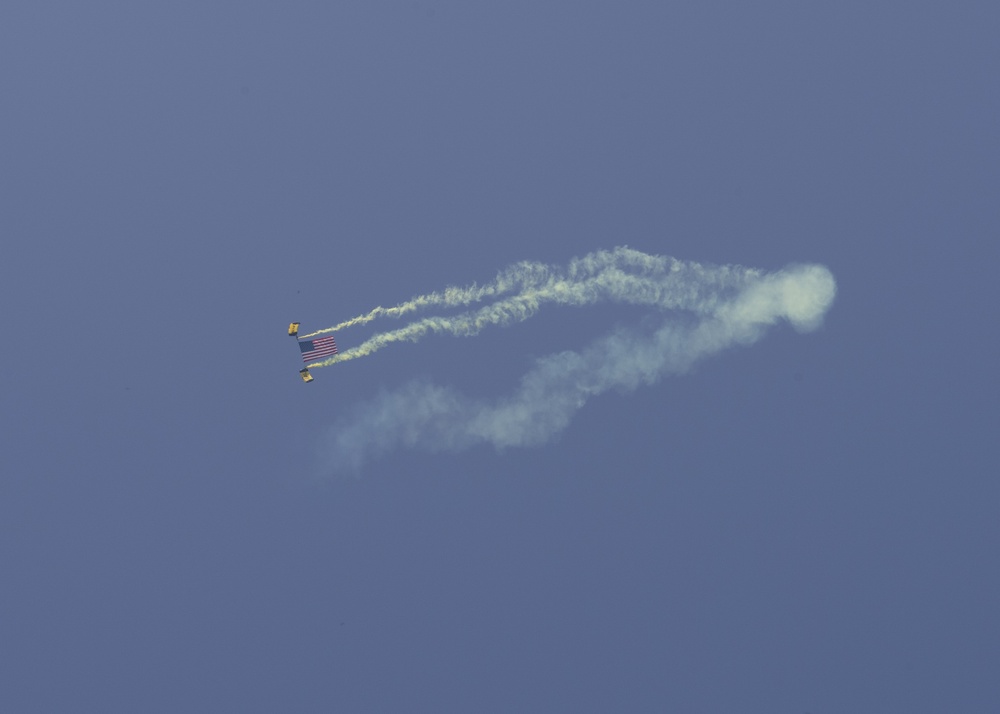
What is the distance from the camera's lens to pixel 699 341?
95188mm

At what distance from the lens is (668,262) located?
94.1 m

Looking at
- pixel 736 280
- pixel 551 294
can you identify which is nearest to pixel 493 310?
pixel 551 294

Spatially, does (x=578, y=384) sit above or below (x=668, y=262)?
below

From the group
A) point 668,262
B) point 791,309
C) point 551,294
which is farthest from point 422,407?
point 791,309

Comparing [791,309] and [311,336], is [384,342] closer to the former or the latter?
[311,336]

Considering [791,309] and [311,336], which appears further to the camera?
[791,309]

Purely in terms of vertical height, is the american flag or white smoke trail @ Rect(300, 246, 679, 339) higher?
white smoke trail @ Rect(300, 246, 679, 339)

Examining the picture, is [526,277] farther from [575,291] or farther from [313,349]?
[313,349]

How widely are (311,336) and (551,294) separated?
19.0 m

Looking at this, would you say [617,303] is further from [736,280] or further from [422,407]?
[422,407]

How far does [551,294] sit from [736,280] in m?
14.8

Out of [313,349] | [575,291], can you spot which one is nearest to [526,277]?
[575,291]

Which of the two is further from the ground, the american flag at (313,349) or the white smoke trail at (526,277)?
the white smoke trail at (526,277)

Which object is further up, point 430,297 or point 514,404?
point 430,297
